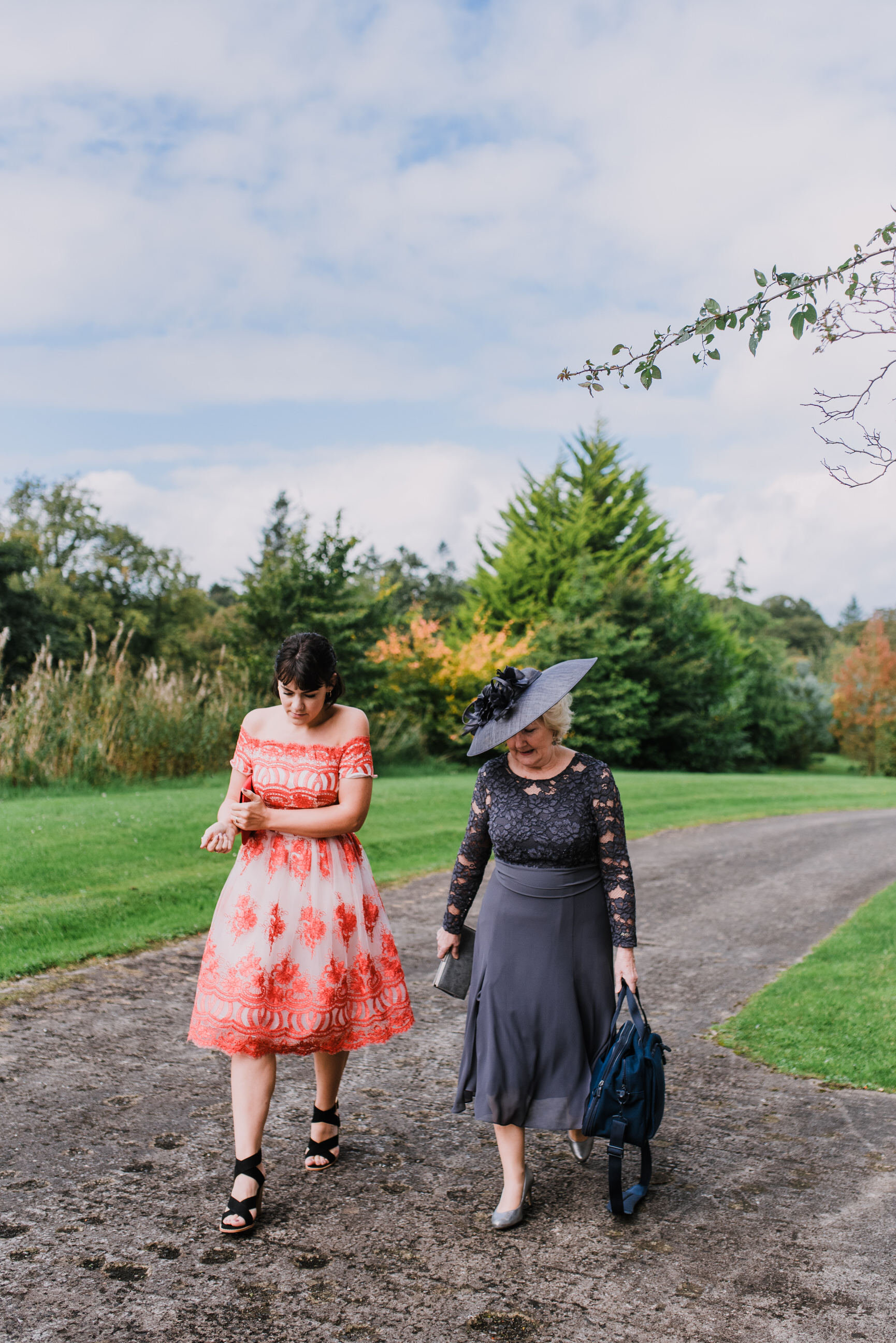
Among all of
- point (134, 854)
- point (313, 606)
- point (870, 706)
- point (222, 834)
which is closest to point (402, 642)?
point (313, 606)

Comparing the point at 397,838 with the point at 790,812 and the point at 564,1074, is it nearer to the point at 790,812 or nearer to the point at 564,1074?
the point at 564,1074

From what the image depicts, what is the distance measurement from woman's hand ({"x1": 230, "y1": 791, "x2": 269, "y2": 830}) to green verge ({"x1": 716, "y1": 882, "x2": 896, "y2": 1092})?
9.85 ft

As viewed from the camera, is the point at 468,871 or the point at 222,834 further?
the point at 468,871

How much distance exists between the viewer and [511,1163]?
3.24 meters

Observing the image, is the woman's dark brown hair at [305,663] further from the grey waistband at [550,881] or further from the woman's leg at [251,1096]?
the woman's leg at [251,1096]

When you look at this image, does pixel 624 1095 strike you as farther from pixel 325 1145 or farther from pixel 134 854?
pixel 134 854

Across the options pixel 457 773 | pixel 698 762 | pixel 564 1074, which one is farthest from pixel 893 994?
pixel 698 762

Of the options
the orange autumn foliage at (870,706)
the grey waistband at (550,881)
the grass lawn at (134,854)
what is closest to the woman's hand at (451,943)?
the grey waistband at (550,881)

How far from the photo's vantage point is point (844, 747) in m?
37.7

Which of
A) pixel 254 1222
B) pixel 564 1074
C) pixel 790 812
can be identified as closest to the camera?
pixel 254 1222

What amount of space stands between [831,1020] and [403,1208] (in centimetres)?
318

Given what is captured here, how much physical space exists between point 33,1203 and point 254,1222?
72 cm

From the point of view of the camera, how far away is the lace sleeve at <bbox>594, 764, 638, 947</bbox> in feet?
11.0

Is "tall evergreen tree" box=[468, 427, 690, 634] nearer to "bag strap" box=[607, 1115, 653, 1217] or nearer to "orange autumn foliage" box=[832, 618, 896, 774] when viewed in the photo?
"orange autumn foliage" box=[832, 618, 896, 774]
